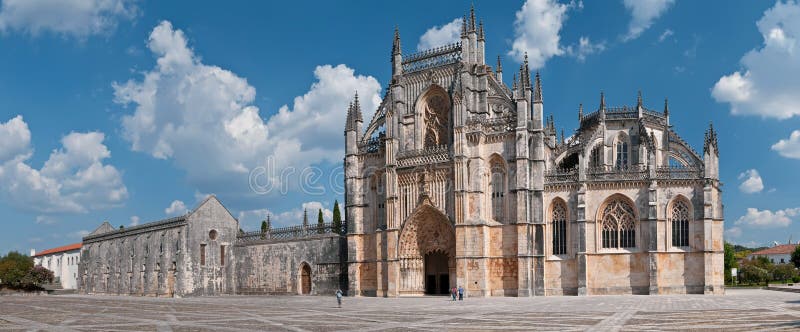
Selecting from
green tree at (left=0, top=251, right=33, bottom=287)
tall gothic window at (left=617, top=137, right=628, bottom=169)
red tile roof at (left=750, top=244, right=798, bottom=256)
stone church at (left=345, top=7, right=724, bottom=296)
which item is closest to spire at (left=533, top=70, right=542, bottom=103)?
stone church at (left=345, top=7, right=724, bottom=296)

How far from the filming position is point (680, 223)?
47.3m

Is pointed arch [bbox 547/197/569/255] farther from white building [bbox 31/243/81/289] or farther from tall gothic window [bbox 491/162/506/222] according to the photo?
white building [bbox 31/243/81/289]

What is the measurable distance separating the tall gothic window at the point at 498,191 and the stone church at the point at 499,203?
7cm

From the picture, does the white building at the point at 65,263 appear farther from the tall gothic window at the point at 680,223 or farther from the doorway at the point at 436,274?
the tall gothic window at the point at 680,223

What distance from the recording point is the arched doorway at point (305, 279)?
57.5 meters

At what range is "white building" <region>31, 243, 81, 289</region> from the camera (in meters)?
101

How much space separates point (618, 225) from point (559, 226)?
399 cm

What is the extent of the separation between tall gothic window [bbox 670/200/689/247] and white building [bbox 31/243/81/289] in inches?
3184

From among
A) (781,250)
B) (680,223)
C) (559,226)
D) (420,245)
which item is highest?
(680,223)

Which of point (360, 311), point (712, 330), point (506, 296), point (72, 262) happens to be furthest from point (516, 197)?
point (72, 262)

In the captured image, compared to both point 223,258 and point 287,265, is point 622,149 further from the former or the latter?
point 223,258

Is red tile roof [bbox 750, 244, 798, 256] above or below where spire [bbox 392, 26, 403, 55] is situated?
below

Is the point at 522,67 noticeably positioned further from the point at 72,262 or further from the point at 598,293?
the point at 72,262

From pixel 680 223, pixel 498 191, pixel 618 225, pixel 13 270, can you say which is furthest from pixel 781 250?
pixel 13 270
